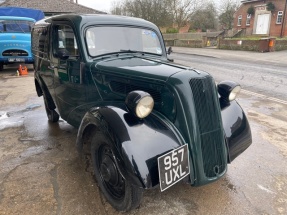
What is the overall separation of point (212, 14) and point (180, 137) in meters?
42.8

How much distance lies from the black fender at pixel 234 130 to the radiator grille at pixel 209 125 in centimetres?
24

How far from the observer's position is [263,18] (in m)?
28.2

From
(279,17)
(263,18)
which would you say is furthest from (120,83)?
(263,18)

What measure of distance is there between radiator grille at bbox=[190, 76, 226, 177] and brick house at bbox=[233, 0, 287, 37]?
95.1 ft

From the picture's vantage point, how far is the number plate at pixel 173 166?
6.50 ft

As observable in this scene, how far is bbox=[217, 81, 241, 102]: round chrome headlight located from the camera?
2.85 metres

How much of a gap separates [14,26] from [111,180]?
10.7 metres

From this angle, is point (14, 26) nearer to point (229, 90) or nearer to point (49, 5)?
point (229, 90)

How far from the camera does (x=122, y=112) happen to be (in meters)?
2.29

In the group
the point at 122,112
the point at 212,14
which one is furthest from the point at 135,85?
the point at 212,14

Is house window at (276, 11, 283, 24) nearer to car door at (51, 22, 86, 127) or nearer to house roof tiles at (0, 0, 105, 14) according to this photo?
house roof tiles at (0, 0, 105, 14)

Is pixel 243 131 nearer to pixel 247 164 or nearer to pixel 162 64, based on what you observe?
pixel 247 164

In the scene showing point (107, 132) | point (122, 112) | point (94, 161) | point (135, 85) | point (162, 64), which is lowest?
point (94, 161)

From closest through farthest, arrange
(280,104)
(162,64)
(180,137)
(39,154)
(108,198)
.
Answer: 1. (180,137)
2. (108,198)
3. (162,64)
4. (39,154)
5. (280,104)
